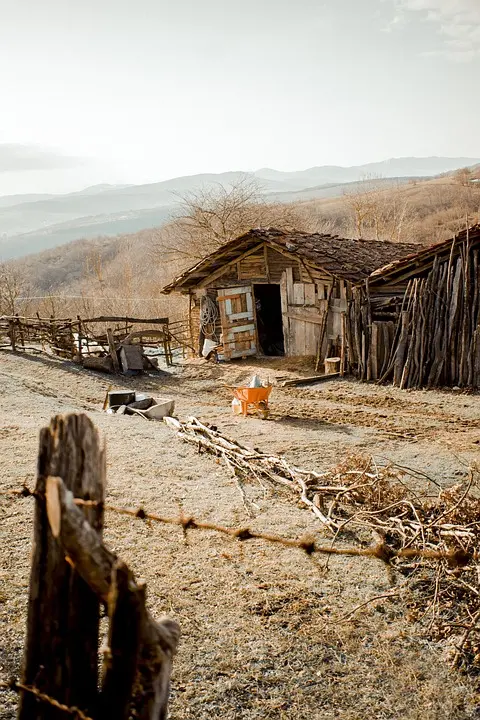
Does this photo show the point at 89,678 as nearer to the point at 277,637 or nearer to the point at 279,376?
the point at 277,637

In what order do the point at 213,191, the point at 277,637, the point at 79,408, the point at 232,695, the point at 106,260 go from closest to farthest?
1. the point at 232,695
2. the point at 277,637
3. the point at 79,408
4. the point at 213,191
5. the point at 106,260

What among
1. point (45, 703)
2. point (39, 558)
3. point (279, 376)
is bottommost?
point (279, 376)

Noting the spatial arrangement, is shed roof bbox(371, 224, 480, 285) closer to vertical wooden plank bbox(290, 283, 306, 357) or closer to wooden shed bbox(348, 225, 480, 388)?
wooden shed bbox(348, 225, 480, 388)

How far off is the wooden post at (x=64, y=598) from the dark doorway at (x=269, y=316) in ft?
64.4

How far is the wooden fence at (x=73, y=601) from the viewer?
171 centimetres

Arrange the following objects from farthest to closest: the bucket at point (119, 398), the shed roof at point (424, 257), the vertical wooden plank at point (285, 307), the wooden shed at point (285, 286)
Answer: the vertical wooden plank at point (285, 307) → the wooden shed at point (285, 286) → the shed roof at point (424, 257) → the bucket at point (119, 398)

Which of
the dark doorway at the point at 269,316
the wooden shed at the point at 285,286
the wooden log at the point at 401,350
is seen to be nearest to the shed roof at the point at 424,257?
the wooden shed at the point at 285,286

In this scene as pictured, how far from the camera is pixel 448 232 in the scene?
167 ft

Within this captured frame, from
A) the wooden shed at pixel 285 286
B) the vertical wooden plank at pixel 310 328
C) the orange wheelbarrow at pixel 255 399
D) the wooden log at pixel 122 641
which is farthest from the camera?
the vertical wooden plank at pixel 310 328

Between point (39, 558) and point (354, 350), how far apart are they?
14291 millimetres

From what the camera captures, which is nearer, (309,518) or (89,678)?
(89,678)

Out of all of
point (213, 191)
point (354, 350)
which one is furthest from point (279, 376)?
point (213, 191)

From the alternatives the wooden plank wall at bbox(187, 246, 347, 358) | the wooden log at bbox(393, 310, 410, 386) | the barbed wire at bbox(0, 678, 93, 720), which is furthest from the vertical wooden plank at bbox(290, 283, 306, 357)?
the barbed wire at bbox(0, 678, 93, 720)

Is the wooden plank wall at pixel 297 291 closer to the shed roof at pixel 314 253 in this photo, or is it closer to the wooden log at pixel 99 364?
the shed roof at pixel 314 253
